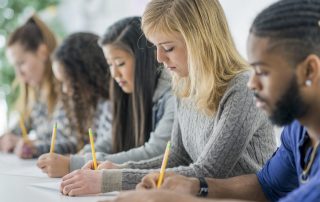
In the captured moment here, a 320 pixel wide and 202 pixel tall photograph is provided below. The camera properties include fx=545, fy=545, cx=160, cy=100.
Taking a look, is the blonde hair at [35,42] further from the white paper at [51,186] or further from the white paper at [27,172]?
the white paper at [51,186]

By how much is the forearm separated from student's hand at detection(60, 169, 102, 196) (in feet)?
0.92

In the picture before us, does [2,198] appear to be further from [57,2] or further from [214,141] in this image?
[57,2]

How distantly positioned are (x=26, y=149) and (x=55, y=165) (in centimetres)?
63

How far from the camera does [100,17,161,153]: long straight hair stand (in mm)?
1955

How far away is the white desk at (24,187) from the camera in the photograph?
52.6 inches

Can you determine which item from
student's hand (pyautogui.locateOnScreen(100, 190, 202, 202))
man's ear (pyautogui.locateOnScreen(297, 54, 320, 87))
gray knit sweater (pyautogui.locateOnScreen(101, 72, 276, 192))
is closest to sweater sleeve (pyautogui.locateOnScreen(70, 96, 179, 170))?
gray knit sweater (pyautogui.locateOnScreen(101, 72, 276, 192))

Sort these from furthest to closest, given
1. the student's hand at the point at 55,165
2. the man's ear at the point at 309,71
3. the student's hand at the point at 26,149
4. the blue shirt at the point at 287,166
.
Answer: the student's hand at the point at 26,149
the student's hand at the point at 55,165
the blue shirt at the point at 287,166
the man's ear at the point at 309,71

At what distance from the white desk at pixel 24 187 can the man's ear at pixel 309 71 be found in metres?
0.58

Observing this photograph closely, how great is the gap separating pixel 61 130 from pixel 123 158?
2.28 ft

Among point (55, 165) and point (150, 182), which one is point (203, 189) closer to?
point (150, 182)

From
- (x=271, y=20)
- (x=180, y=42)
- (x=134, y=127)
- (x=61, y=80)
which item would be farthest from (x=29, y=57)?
(x=271, y=20)

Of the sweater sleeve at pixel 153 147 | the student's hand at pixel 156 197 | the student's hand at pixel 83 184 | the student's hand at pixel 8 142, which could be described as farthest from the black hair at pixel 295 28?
the student's hand at pixel 8 142

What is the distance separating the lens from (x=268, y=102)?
1.03 m

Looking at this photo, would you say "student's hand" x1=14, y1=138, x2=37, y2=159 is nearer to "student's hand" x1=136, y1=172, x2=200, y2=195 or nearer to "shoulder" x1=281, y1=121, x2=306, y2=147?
Answer: "student's hand" x1=136, y1=172, x2=200, y2=195
